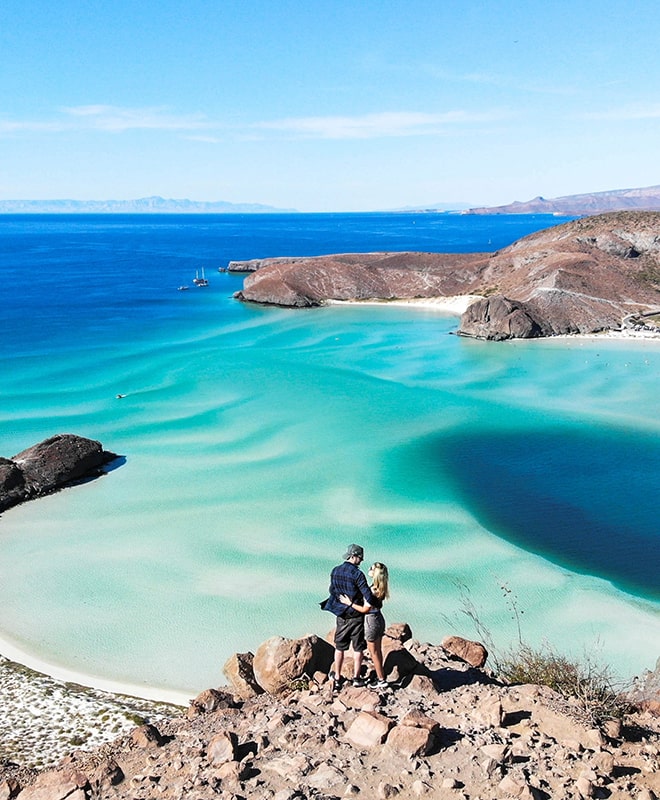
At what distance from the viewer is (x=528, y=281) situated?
184 ft

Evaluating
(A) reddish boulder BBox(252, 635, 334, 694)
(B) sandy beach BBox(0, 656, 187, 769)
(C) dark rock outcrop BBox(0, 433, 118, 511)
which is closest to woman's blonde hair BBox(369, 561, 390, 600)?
(A) reddish boulder BBox(252, 635, 334, 694)

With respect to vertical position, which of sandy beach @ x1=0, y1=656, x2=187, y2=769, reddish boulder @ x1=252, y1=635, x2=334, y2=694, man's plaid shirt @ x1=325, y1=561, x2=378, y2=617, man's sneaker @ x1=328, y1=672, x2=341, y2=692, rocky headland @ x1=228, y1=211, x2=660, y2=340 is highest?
rocky headland @ x1=228, y1=211, x2=660, y2=340

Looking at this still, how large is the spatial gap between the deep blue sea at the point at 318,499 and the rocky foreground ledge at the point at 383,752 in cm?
458

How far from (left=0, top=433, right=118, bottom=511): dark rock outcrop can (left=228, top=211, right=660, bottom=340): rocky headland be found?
30008 millimetres

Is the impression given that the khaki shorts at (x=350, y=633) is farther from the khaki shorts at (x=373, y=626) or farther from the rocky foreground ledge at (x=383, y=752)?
the rocky foreground ledge at (x=383, y=752)

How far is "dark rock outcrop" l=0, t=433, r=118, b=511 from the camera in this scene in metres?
21.1

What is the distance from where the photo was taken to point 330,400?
105 ft

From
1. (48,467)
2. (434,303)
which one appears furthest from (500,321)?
(48,467)

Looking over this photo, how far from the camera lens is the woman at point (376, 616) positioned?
877cm

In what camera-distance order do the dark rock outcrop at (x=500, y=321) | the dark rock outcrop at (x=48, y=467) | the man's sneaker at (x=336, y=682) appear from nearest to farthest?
the man's sneaker at (x=336, y=682) < the dark rock outcrop at (x=48, y=467) < the dark rock outcrop at (x=500, y=321)

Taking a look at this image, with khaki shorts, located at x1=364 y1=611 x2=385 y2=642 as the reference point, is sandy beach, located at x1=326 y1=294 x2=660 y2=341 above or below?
above

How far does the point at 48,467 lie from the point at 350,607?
15945mm

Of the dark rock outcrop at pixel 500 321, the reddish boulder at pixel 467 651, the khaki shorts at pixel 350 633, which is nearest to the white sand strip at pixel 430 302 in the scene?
the dark rock outcrop at pixel 500 321

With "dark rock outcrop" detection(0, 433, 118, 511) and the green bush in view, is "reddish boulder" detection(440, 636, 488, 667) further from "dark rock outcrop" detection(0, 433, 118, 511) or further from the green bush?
"dark rock outcrop" detection(0, 433, 118, 511)
